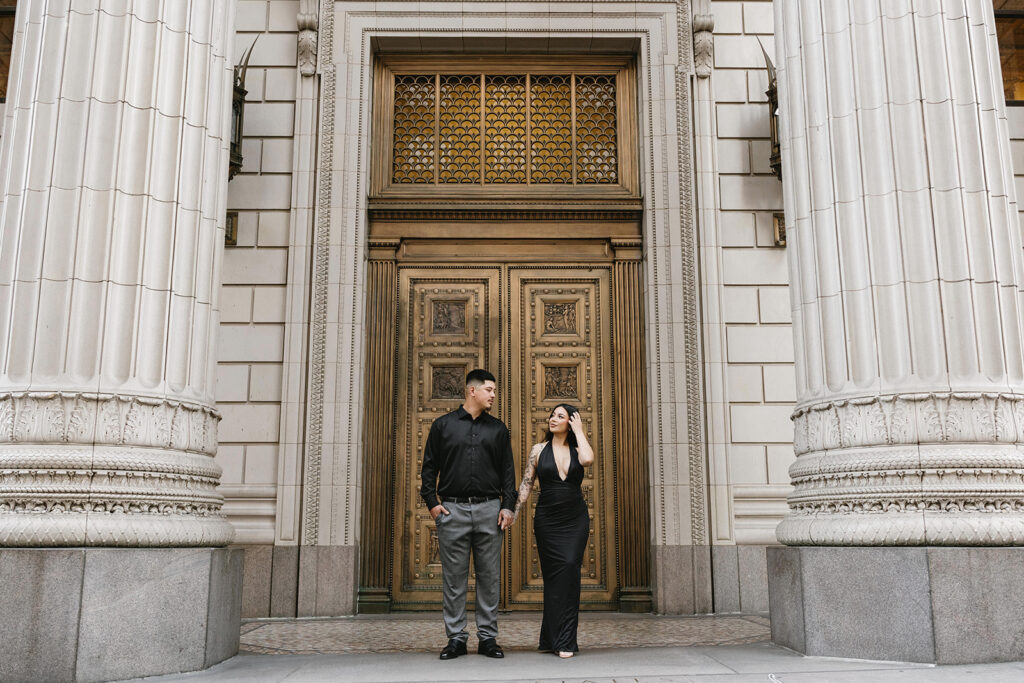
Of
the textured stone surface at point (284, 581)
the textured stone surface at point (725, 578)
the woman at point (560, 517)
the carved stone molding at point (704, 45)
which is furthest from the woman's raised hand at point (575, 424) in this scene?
the carved stone molding at point (704, 45)

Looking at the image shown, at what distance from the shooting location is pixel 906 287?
6.36 m

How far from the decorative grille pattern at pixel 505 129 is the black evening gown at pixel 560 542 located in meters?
5.41

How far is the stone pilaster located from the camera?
19.7ft

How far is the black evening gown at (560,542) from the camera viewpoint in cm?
680

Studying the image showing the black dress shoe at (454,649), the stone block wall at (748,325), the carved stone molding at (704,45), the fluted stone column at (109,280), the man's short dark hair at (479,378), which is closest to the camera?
the fluted stone column at (109,280)

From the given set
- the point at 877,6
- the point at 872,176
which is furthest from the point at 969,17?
the point at 872,176

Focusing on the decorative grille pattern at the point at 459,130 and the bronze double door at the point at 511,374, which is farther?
the decorative grille pattern at the point at 459,130

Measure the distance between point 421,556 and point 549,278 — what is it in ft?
12.9

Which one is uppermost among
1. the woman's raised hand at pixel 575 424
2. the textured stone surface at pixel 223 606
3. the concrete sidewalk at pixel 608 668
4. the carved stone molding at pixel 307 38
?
the carved stone molding at pixel 307 38

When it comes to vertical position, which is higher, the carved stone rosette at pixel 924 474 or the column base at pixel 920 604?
the carved stone rosette at pixel 924 474

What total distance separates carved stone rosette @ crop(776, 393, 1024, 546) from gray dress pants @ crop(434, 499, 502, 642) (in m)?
2.39

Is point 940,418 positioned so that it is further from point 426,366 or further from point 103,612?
point 426,366

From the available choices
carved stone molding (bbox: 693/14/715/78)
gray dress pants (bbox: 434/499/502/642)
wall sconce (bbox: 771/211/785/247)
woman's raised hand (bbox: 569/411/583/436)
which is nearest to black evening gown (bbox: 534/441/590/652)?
woman's raised hand (bbox: 569/411/583/436)

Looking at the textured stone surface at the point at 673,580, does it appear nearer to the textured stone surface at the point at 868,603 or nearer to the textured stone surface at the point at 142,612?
the textured stone surface at the point at 868,603
